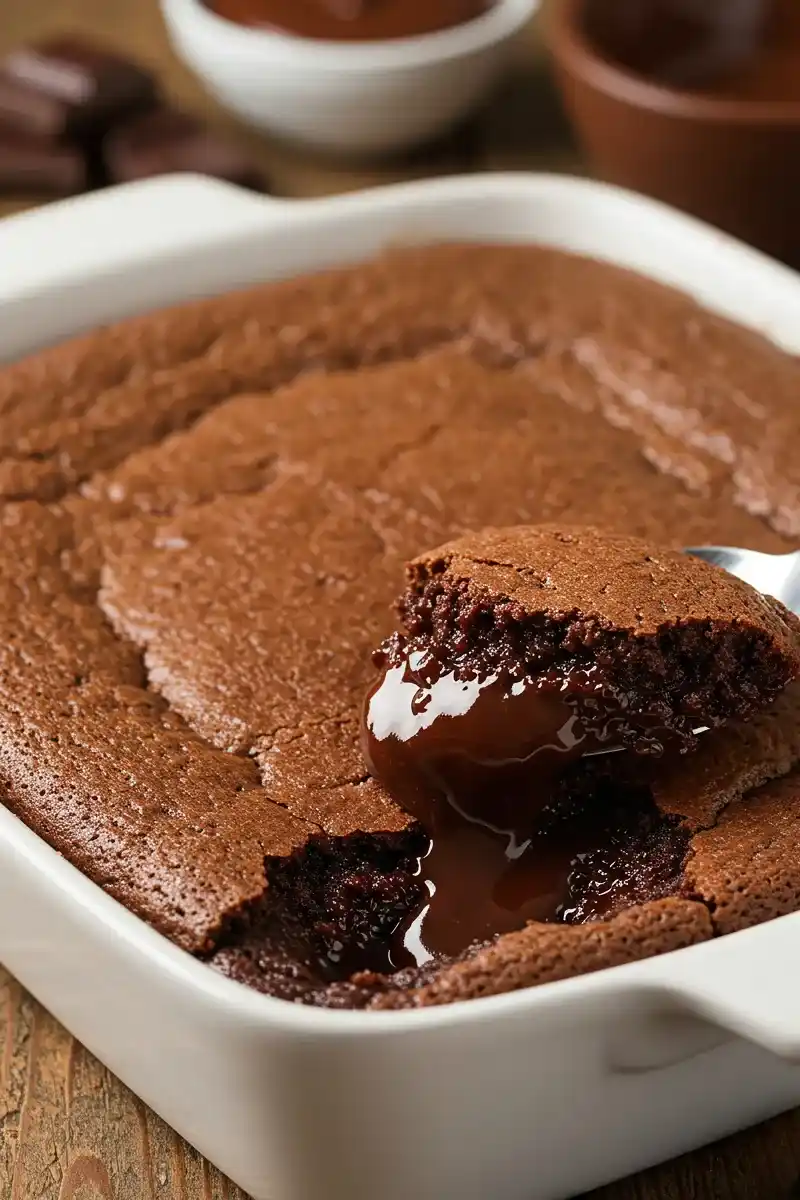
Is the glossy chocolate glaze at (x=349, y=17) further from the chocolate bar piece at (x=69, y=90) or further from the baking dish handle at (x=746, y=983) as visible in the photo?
the baking dish handle at (x=746, y=983)

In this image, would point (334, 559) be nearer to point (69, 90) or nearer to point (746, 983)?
point (746, 983)

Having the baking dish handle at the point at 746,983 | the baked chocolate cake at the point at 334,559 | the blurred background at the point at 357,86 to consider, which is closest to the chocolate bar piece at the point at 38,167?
the blurred background at the point at 357,86

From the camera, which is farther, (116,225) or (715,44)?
(715,44)

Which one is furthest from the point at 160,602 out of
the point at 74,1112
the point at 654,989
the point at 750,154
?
the point at 750,154

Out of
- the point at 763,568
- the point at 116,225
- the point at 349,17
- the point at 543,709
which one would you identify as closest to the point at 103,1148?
the point at 543,709

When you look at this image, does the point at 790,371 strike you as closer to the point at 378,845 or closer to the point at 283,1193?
the point at 378,845

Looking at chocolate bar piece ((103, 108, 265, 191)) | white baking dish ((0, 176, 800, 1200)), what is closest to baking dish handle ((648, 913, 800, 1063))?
white baking dish ((0, 176, 800, 1200))
